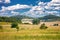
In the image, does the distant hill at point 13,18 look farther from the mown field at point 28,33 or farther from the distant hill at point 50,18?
the distant hill at point 50,18

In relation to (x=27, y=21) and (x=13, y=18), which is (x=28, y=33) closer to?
(x=27, y=21)

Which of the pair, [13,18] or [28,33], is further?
[13,18]

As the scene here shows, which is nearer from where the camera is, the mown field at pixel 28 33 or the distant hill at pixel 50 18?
the mown field at pixel 28 33

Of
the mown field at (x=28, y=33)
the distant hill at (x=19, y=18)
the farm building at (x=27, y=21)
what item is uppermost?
the distant hill at (x=19, y=18)

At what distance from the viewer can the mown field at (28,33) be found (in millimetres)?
3887

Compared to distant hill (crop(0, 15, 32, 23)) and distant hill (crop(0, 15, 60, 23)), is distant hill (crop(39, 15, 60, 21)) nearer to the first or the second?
distant hill (crop(0, 15, 60, 23))

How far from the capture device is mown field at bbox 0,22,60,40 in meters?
3.89

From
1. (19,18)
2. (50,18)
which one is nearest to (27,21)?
(19,18)

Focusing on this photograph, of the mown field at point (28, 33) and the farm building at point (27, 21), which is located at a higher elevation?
the farm building at point (27, 21)

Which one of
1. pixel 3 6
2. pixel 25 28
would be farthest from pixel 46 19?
pixel 3 6

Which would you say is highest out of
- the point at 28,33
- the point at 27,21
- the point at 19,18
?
the point at 19,18

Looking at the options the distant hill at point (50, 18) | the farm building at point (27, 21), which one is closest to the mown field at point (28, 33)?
the farm building at point (27, 21)

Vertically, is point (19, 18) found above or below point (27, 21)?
above

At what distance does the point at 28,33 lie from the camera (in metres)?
3.93
